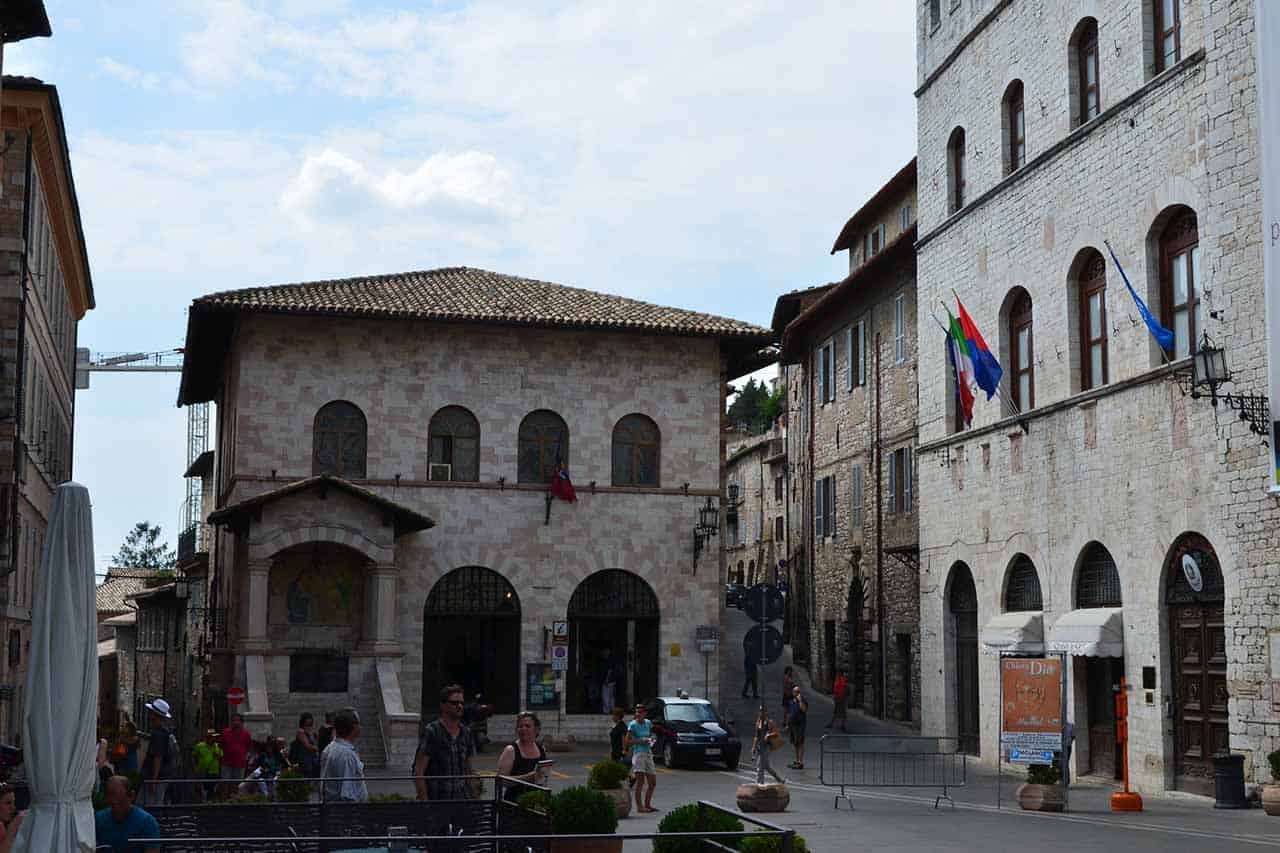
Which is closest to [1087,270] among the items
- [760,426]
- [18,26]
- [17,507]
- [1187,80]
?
[1187,80]

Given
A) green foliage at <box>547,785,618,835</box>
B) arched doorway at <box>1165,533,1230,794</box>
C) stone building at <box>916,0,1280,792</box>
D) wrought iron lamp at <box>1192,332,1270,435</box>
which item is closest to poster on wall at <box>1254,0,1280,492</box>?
wrought iron lamp at <box>1192,332,1270,435</box>

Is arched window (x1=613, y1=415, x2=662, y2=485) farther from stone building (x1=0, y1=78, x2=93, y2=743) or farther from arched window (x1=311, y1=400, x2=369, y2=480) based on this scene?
stone building (x1=0, y1=78, x2=93, y2=743)

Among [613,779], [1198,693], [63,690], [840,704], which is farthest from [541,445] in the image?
[63,690]

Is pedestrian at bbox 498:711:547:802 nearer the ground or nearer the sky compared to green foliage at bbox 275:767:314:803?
nearer the sky

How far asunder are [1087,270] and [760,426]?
79.2 meters

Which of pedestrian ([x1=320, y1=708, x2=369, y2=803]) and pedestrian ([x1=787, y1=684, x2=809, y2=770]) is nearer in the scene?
pedestrian ([x1=320, y1=708, x2=369, y2=803])

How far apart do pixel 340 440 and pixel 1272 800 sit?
2093 centimetres

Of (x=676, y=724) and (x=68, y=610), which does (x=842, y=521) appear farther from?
(x=68, y=610)

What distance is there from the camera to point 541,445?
3588 cm

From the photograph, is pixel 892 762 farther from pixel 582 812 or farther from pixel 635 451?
pixel 635 451

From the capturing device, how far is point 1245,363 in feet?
69.6

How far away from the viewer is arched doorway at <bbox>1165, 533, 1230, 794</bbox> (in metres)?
22.1

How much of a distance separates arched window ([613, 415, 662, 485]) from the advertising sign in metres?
15.6

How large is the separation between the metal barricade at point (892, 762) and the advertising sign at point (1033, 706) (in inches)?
39.1
